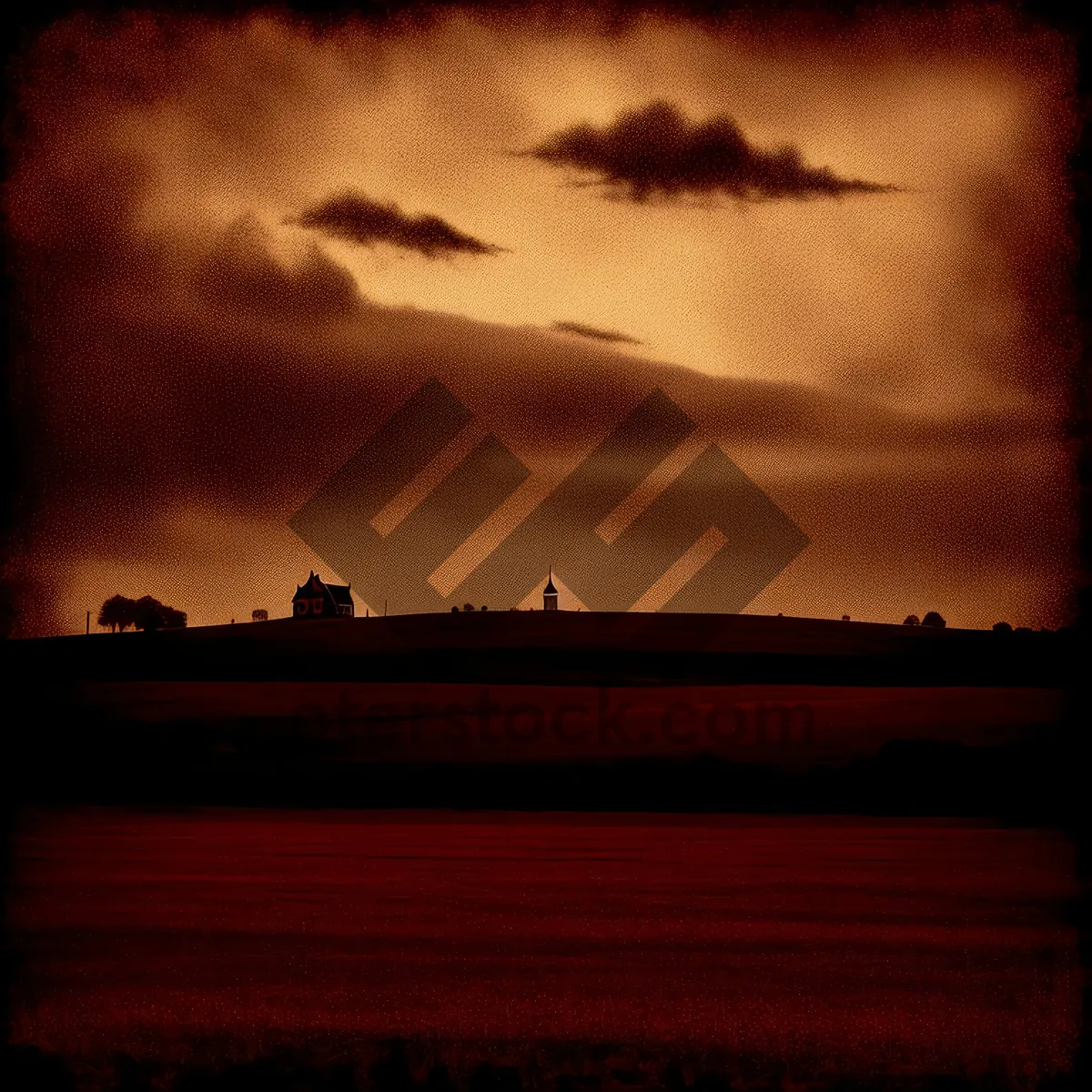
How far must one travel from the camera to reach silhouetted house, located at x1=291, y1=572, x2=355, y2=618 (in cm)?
6738

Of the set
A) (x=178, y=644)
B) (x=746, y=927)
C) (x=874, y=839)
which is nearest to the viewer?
(x=746, y=927)

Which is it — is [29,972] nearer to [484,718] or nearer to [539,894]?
[539,894]

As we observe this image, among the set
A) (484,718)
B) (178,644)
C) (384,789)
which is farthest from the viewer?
(178,644)

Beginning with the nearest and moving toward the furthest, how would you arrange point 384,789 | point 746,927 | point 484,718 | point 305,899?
point 746,927, point 305,899, point 384,789, point 484,718

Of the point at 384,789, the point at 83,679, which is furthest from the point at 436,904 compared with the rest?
the point at 83,679

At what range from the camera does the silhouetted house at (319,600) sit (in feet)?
221

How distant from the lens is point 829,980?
242 inches

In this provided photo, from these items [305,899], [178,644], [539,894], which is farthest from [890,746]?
[178,644]

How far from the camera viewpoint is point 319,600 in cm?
6850

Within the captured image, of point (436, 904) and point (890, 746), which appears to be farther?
point (890, 746)

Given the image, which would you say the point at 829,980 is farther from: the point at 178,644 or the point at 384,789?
the point at 178,644

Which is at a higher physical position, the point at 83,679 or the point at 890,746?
the point at 83,679

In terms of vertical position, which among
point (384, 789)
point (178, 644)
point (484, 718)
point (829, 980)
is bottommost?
point (829, 980)

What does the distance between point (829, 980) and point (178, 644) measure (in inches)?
1018
